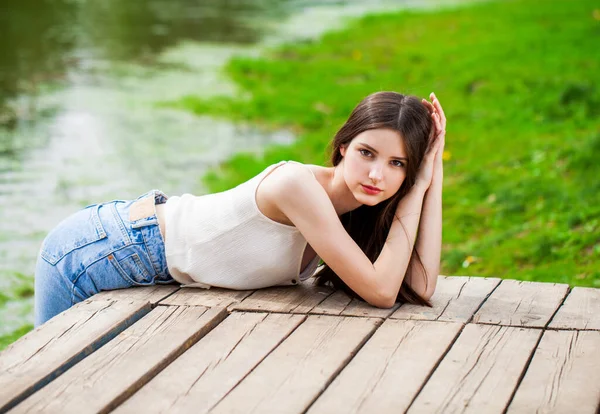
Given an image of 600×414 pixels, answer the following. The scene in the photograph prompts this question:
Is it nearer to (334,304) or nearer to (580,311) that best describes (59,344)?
(334,304)

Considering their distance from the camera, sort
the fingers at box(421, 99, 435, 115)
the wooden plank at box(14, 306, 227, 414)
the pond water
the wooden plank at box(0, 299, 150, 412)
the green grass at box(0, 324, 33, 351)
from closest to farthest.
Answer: the wooden plank at box(14, 306, 227, 414), the wooden plank at box(0, 299, 150, 412), the fingers at box(421, 99, 435, 115), the green grass at box(0, 324, 33, 351), the pond water

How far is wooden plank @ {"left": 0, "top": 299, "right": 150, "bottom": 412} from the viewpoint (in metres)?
2.57

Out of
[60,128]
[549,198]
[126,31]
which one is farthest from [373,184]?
[126,31]

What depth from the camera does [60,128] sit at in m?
9.05

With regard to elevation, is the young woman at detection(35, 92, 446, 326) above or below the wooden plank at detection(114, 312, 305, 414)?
above

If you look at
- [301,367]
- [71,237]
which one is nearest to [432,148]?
[301,367]

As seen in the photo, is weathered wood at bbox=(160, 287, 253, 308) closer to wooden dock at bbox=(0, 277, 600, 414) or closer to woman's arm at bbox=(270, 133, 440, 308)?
wooden dock at bbox=(0, 277, 600, 414)

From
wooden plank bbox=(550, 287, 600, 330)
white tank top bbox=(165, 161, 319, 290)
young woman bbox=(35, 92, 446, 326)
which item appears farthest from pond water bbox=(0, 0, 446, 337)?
wooden plank bbox=(550, 287, 600, 330)

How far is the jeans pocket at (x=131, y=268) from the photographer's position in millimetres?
3350

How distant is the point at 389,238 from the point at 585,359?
2.85 ft

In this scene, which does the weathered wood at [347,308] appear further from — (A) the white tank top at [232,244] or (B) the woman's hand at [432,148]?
(B) the woman's hand at [432,148]

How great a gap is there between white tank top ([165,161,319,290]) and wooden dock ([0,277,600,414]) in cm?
7

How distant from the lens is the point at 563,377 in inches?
104

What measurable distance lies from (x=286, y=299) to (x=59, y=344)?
2.85 ft
